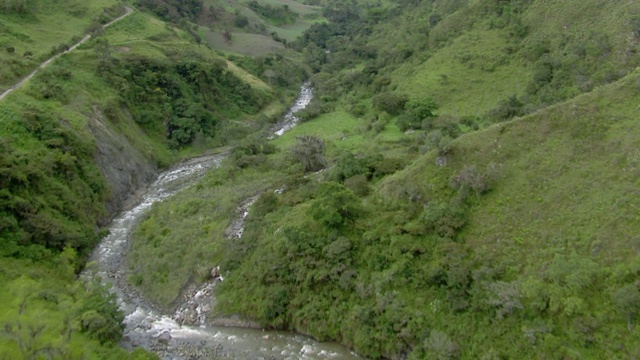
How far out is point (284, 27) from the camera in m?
164

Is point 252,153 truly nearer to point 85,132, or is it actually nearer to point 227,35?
point 85,132

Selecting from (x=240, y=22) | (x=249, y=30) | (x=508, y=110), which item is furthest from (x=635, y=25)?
(x=240, y=22)

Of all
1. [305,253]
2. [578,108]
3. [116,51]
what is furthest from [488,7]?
[305,253]

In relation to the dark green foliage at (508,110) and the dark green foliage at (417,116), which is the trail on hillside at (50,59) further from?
the dark green foliage at (508,110)

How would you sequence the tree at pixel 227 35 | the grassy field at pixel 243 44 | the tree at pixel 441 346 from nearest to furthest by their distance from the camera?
the tree at pixel 441 346 < the grassy field at pixel 243 44 < the tree at pixel 227 35

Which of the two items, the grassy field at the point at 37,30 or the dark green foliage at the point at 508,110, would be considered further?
the grassy field at the point at 37,30

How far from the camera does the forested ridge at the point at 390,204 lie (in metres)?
26.8

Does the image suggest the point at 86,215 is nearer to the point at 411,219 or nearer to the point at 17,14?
the point at 411,219

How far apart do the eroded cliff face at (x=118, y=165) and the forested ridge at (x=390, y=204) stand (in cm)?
148

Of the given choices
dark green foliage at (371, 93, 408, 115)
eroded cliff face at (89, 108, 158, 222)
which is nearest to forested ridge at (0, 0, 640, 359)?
dark green foliage at (371, 93, 408, 115)

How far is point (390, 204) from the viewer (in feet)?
118

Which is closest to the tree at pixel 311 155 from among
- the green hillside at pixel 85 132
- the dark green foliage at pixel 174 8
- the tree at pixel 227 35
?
the green hillside at pixel 85 132

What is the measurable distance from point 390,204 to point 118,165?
1394 inches

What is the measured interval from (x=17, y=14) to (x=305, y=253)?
71.4 metres
